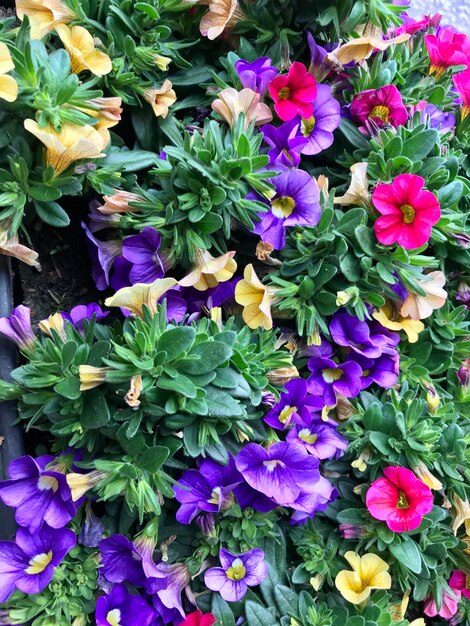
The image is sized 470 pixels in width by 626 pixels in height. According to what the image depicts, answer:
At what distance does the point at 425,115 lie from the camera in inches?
57.3

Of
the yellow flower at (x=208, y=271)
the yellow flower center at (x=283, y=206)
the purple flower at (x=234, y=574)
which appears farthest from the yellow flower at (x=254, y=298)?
the purple flower at (x=234, y=574)

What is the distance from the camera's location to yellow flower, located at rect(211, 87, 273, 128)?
1.21 m

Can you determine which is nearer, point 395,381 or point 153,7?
point 153,7

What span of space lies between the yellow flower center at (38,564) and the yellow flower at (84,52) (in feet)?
3.08

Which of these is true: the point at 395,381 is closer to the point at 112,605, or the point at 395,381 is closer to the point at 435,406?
the point at 435,406

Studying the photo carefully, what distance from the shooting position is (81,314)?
120 cm

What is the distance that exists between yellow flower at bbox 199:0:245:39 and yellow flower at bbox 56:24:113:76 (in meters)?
0.25

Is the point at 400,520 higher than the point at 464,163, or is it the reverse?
the point at 464,163

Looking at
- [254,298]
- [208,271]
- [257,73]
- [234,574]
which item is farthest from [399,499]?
[257,73]

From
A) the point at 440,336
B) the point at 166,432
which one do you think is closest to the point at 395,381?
the point at 440,336

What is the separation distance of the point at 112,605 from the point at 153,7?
4.05 ft

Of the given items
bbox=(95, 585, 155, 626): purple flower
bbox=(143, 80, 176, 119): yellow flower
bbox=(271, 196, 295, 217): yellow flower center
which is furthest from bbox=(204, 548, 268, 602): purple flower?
bbox=(143, 80, 176, 119): yellow flower

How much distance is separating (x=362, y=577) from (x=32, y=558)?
0.71m

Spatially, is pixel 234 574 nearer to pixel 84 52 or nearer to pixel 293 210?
pixel 293 210
